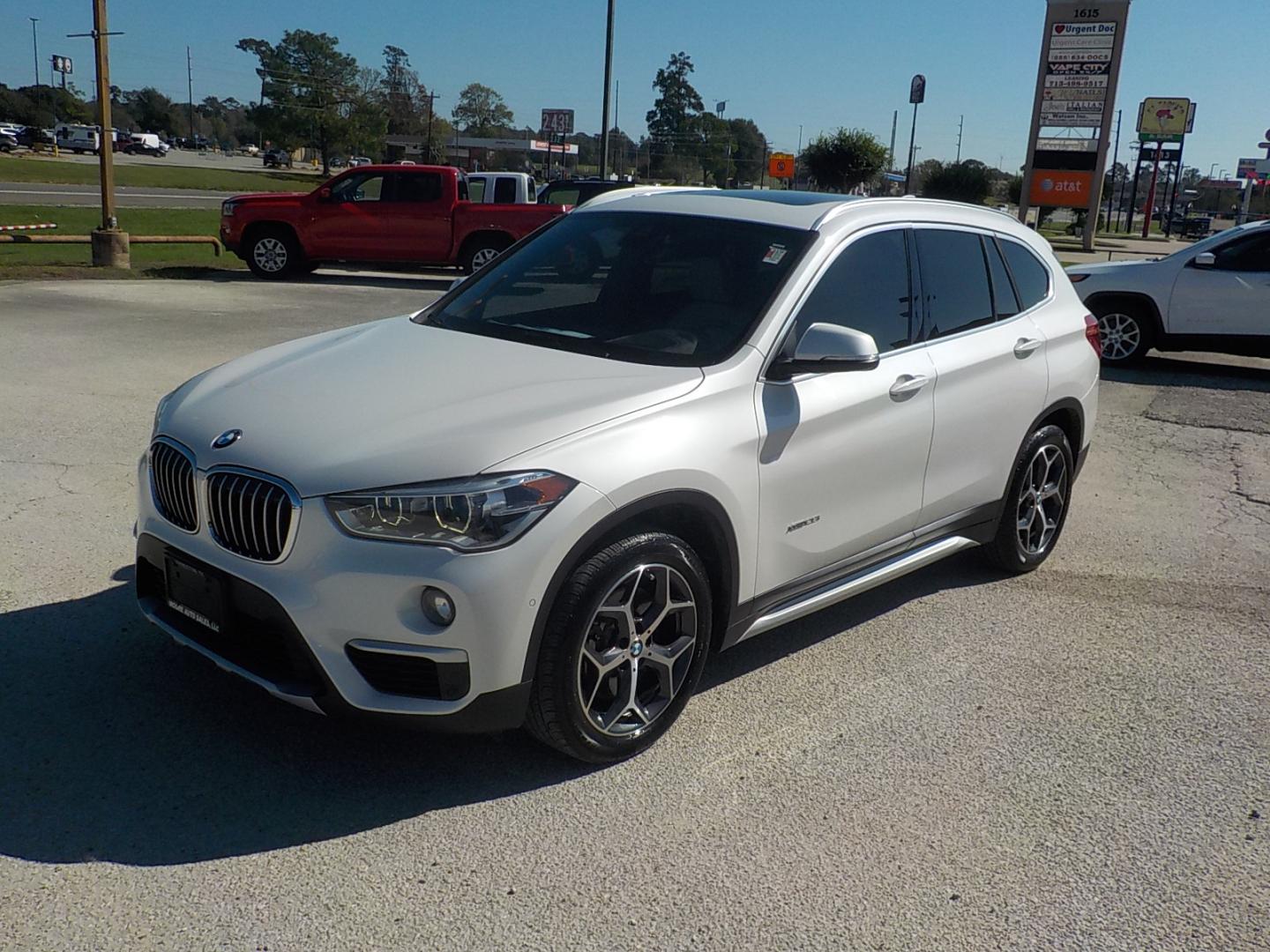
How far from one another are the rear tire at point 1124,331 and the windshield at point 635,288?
29.8 feet

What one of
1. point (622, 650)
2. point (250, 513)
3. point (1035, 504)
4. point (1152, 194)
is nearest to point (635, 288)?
point (622, 650)

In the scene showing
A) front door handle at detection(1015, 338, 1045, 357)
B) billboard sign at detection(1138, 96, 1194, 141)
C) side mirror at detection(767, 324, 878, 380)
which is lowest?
front door handle at detection(1015, 338, 1045, 357)

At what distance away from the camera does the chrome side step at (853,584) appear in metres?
4.18

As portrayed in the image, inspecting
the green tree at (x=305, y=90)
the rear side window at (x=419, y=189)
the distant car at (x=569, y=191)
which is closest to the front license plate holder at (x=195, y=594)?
the rear side window at (x=419, y=189)

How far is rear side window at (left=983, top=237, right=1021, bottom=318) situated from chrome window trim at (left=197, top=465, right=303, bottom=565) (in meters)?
3.35

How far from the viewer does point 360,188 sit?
18750 millimetres

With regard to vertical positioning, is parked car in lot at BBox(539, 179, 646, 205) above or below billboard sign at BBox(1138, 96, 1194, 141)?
below

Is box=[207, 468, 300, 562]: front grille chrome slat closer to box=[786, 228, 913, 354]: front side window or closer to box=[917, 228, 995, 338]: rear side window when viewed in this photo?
box=[786, 228, 913, 354]: front side window

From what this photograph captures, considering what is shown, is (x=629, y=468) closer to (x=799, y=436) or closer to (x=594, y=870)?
(x=799, y=436)

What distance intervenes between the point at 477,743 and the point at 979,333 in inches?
110

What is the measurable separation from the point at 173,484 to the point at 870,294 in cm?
263

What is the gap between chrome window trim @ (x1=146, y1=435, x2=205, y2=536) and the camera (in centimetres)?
352

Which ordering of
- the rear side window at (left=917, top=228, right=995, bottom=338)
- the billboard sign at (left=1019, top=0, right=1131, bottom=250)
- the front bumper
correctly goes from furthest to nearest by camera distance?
1. the billboard sign at (left=1019, top=0, right=1131, bottom=250)
2. the rear side window at (left=917, top=228, right=995, bottom=338)
3. the front bumper

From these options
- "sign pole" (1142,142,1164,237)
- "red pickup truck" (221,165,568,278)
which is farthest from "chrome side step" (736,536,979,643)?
"sign pole" (1142,142,1164,237)
